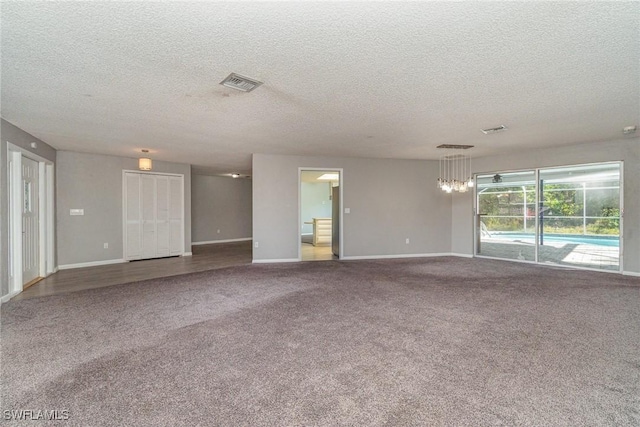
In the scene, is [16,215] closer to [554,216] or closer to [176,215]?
[176,215]

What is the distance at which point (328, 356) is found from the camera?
8.82 ft

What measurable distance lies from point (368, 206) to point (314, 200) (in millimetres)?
6618

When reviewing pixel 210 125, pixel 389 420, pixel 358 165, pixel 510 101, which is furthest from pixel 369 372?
pixel 358 165

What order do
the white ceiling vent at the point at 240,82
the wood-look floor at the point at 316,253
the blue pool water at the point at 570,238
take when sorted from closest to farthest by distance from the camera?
the white ceiling vent at the point at 240,82
the blue pool water at the point at 570,238
the wood-look floor at the point at 316,253

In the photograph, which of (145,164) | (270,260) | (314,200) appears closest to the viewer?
(145,164)

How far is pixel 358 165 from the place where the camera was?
25.9 ft

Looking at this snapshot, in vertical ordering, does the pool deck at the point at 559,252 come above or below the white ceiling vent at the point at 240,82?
below

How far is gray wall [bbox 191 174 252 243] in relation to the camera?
1116cm

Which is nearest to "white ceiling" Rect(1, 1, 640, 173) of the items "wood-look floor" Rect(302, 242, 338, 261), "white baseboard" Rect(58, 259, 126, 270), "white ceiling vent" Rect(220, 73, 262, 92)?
"white ceiling vent" Rect(220, 73, 262, 92)

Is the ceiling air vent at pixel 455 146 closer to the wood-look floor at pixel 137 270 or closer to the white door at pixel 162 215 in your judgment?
the wood-look floor at pixel 137 270

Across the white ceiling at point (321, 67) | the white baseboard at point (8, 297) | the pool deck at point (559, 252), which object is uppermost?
the white ceiling at point (321, 67)

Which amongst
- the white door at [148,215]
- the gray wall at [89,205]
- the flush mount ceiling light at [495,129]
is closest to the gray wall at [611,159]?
the flush mount ceiling light at [495,129]

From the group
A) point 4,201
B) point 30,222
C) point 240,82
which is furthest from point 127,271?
point 240,82

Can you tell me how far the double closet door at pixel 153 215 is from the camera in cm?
763
